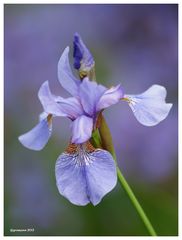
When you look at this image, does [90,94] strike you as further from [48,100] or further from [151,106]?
[151,106]

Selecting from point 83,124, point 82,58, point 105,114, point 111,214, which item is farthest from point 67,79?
point 105,114

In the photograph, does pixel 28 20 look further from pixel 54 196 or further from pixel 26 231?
pixel 26 231

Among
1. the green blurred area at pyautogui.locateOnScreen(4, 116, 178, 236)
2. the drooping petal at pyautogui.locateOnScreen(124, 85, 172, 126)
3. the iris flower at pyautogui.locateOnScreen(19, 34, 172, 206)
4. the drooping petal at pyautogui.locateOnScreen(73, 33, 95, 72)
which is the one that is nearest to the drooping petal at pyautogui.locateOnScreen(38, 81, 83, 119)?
the iris flower at pyautogui.locateOnScreen(19, 34, 172, 206)

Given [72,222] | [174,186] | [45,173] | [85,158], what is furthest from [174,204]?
[85,158]

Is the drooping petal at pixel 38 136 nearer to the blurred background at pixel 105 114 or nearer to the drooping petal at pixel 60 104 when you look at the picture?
the drooping petal at pixel 60 104

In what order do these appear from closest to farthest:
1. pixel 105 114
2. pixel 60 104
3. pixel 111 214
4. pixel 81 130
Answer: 1. pixel 81 130
2. pixel 60 104
3. pixel 111 214
4. pixel 105 114

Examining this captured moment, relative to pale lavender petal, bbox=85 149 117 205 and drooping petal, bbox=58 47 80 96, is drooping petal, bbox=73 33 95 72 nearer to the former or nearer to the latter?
drooping petal, bbox=58 47 80 96
